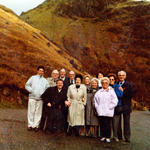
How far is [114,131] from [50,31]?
22.3 m

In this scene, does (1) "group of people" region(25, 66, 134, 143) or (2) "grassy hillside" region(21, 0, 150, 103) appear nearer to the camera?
(1) "group of people" region(25, 66, 134, 143)

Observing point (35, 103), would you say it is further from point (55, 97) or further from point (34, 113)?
point (55, 97)

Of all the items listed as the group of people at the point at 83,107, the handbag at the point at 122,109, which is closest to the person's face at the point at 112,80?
the group of people at the point at 83,107

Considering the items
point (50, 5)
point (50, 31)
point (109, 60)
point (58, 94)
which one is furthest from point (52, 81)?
point (50, 5)

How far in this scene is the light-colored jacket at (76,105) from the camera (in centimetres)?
626

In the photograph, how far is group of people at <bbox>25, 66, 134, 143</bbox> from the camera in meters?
6.04

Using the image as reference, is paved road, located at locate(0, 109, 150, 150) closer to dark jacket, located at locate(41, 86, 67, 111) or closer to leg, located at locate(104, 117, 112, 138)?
leg, located at locate(104, 117, 112, 138)

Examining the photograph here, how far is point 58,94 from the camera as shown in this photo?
6531mm

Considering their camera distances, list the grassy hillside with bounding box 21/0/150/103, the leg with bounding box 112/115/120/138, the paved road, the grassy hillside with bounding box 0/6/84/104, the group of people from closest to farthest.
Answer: the paved road, the group of people, the leg with bounding box 112/115/120/138, the grassy hillside with bounding box 0/6/84/104, the grassy hillside with bounding box 21/0/150/103

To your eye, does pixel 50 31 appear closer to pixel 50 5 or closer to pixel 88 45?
pixel 88 45

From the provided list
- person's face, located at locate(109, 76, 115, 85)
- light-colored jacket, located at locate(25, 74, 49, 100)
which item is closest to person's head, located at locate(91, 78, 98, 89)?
person's face, located at locate(109, 76, 115, 85)

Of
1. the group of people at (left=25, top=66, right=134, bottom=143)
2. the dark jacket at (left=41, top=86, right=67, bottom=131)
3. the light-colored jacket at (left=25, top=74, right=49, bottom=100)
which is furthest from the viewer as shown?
A: the light-colored jacket at (left=25, top=74, right=49, bottom=100)

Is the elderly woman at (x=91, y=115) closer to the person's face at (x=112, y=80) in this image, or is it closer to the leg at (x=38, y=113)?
the person's face at (x=112, y=80)

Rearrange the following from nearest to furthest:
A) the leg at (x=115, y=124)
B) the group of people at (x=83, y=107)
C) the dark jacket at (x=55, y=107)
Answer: the group of people at (x=83, y=107), the leg at (x=115, y=124), the dark jacket at (x=55, y=107)
